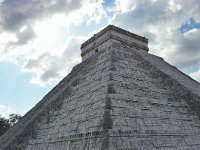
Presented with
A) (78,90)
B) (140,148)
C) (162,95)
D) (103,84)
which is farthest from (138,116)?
(78,90)

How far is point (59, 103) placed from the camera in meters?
11.7

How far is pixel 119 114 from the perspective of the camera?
300 inches

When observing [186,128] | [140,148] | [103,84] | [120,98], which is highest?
[103,84]

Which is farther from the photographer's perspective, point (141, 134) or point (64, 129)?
point (64, 129)

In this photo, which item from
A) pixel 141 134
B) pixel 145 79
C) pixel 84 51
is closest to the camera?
pixel 141 134

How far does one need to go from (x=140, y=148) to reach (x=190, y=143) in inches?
89.5

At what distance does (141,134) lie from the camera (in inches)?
288

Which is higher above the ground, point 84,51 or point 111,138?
point 84,51

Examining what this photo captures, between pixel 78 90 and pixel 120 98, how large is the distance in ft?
10.9

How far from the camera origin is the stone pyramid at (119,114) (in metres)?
7.17

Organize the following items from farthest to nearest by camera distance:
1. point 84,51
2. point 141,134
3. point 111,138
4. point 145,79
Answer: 1. point 84,51
2. point 145,79
3. point 141,134
4. point 111,138

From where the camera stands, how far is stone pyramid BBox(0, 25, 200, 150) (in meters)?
7.17

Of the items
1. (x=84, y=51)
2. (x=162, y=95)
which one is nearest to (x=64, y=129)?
(x=162, y=95)

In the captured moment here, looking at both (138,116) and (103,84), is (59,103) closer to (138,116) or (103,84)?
(103,84)
